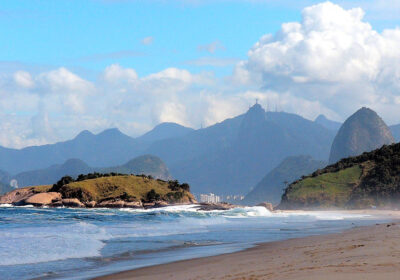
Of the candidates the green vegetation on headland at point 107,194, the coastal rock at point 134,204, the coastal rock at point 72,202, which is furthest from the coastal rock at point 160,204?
the coastal rock at point 72,202

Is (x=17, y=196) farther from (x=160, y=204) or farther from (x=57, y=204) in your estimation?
(x=160, y=204)

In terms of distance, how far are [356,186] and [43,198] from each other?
88.7 metres

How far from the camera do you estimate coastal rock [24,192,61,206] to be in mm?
144500

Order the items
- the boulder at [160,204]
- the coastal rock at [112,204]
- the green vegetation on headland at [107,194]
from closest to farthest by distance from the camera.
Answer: the boulder at [160,204] → the coastal rock at [112,204] → the green vegetation on headland at [107,194]

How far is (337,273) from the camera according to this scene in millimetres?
14422

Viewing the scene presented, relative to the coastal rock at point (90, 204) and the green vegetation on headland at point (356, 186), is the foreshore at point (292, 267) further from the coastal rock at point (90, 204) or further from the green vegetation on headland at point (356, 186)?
the green vegetation on headland at point (356, 186)

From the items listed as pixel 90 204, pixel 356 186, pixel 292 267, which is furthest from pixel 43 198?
pixel 292 267

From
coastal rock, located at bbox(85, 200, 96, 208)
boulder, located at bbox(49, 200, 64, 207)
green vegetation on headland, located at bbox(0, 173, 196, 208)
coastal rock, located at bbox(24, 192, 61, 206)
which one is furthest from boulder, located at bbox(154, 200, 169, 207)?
coastal rock, located at bbox(24, 192, 61, 206)

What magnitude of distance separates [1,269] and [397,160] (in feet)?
489

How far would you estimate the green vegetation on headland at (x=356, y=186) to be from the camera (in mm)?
148000

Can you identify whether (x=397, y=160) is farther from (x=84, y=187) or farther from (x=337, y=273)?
(x=337, y=273)

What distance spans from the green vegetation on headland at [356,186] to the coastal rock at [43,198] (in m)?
68.1

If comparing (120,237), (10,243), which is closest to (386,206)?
(120,237)

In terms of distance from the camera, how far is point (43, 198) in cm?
14625
